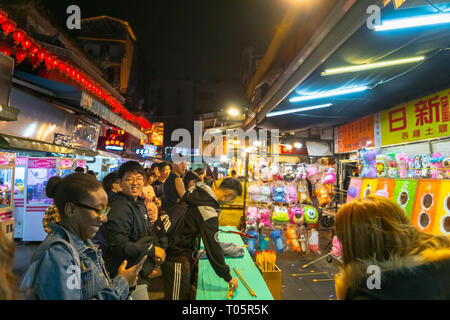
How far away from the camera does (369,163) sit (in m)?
5.21

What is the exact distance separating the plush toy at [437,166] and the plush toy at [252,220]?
3.37m

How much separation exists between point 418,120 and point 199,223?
19.0ft

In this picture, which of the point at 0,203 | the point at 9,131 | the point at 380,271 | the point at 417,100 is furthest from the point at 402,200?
the point at 9,131

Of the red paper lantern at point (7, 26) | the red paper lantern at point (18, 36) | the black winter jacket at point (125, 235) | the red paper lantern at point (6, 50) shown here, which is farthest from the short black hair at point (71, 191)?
the red paper lantern at point (6, 50)

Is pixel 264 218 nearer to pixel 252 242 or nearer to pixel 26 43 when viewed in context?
pixel 252 242

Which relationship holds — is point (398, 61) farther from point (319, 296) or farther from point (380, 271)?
point (319, 296)

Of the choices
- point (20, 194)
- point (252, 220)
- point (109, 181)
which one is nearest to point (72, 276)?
point (109, 181)

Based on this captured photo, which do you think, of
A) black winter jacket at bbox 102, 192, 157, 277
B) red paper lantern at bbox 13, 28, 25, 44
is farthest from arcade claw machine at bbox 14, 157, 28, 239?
black winter jacket at bbox 102, 192, 157, 277

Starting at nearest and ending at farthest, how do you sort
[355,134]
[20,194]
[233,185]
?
[233,185] → [20,194] → [355,134]

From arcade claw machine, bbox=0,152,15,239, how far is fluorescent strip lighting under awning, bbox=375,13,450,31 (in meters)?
7.45

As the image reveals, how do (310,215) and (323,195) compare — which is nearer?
(310,215)

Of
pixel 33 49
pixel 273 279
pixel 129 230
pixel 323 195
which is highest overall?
pixel 33 49

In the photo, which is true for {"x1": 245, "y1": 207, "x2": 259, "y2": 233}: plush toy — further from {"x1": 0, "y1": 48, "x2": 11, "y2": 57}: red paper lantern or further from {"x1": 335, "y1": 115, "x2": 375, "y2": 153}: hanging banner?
{"x1": 0, "y1": 48, "x2": 11, "y2": 57}: red paper lantern

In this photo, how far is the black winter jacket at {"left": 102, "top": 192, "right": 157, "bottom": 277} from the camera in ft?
7.99
